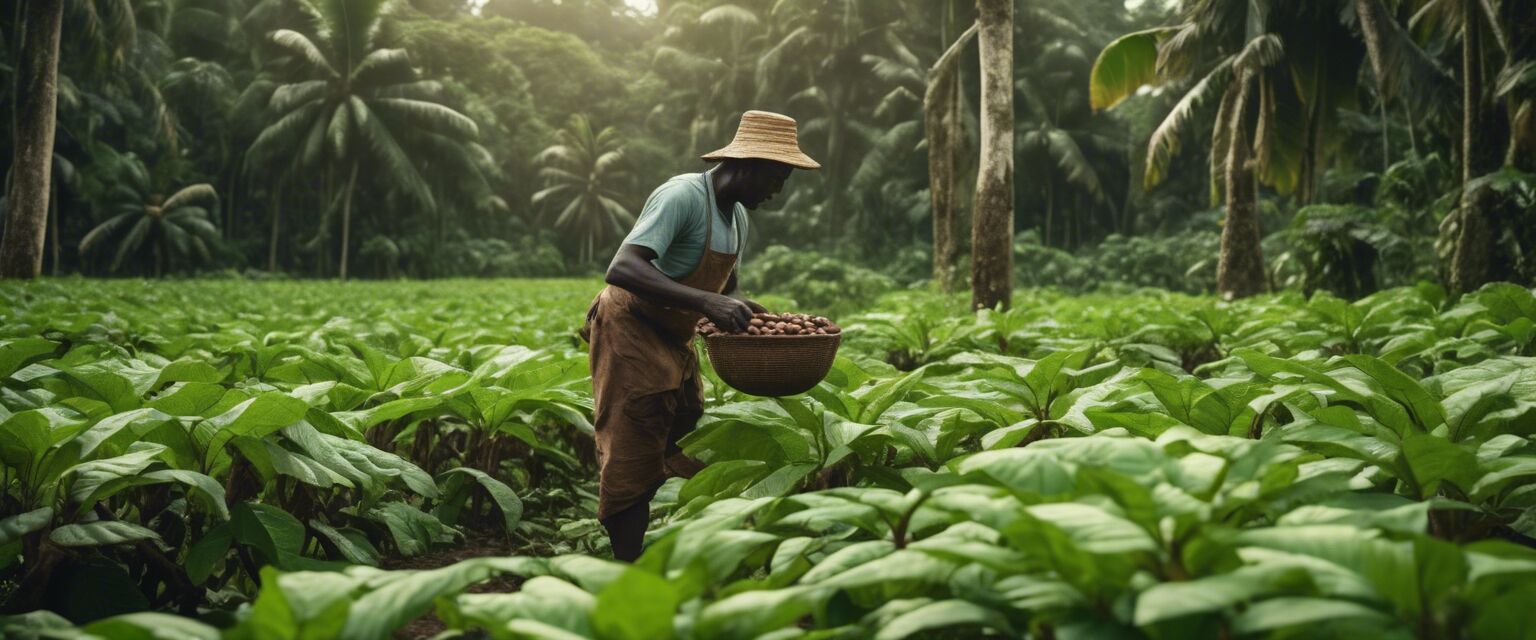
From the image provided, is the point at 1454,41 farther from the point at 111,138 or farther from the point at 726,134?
the point at 111,138

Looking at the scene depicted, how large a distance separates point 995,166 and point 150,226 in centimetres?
3062

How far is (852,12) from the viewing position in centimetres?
3309

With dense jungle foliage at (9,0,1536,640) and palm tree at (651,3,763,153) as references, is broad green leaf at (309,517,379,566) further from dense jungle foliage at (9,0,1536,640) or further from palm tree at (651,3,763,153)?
palm tree at (651,3,763,153)

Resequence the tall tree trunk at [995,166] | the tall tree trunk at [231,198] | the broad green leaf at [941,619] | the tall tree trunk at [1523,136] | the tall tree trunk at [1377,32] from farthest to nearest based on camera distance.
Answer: the tall tree trunk at [231,198] < the tall tree trunk at [1377,32] < the tall tree trunk at [995,166] < the tall tree trunk at [1523,136] < the broad green leaf at [941,619]

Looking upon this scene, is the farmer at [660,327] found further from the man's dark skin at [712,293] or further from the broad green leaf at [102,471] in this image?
the broad green leaf at [102,471]

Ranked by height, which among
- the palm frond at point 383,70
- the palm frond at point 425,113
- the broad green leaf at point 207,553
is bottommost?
the broad green leaf at point 207,553

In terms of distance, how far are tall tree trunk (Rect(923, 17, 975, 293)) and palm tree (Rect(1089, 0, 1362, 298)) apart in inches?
96.8

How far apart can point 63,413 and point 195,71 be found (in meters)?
33.7

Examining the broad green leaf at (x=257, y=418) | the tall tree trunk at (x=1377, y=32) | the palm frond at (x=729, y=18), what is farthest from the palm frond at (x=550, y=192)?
the broad green leaf at (x=257, y=418)

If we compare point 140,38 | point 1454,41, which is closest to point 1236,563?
point 1454,41

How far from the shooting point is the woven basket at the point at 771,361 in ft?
8.84

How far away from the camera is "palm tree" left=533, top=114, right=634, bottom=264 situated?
42.8m

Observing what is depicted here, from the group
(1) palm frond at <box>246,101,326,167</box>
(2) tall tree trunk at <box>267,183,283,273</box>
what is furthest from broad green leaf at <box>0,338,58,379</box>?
(2) tall tree trunk at <box>267,183,283,273</box>

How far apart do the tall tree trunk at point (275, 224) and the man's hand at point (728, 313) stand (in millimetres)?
34442
